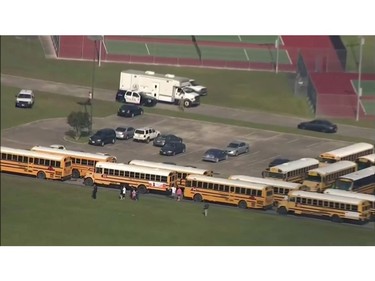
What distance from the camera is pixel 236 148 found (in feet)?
130

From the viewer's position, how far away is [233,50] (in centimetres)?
A: 4034

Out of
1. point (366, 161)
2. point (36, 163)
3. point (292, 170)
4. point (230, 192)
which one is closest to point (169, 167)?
point (230, 192)

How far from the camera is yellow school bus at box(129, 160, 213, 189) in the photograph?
39.4 metres

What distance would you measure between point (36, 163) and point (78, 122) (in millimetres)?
1041

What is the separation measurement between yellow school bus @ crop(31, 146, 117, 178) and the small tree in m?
0.34

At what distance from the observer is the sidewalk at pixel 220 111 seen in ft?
130

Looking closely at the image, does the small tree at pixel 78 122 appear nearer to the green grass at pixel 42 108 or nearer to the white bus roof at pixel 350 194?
the green grass at pixel 42 108

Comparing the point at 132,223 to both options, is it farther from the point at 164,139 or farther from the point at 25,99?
the point at 25,99

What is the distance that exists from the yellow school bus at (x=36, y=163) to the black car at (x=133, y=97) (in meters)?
1.51

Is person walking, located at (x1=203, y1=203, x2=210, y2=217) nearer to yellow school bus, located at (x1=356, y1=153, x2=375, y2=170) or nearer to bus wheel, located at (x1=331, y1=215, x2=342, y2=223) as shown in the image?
bus wheel, located at (x1=331, y1=215, x2=342, y2=223)

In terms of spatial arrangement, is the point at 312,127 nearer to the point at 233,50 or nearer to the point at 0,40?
the point at 233,50

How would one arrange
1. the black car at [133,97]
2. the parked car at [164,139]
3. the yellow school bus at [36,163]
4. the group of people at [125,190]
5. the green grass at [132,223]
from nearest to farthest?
the green grass at [132,223], the yellow school bus at [36,163], the group of people at [125,190], the parked car at [164,139], the black car at [133,97]

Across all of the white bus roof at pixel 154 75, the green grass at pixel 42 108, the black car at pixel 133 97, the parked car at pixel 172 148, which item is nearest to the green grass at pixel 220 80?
the white bus roof at pixel 154 75

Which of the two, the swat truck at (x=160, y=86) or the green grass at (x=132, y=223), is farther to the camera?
the swat truck at (x=160, y=86)
